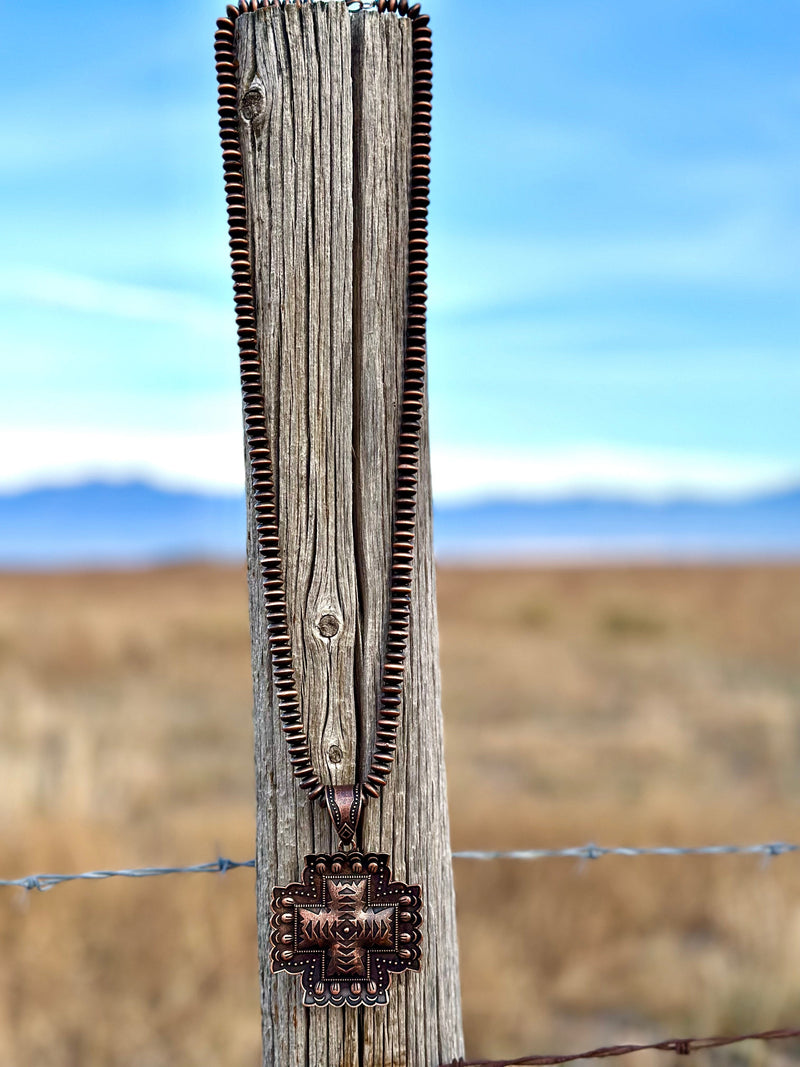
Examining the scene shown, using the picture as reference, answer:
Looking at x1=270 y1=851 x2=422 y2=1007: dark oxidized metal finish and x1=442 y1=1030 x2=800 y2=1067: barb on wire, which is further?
x1=442 y1=1030 x2=800 y2=1067: barb on wire

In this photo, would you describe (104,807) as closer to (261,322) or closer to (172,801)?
(172,801)

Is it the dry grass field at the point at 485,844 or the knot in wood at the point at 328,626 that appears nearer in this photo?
the knot in wood at the point at 328,626

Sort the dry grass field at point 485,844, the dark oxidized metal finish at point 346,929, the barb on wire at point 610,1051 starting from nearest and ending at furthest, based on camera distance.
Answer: the dark oxidized metal finish at point 346,929
the barb on wire at point 610,1051
the dry grass field at point 485,844

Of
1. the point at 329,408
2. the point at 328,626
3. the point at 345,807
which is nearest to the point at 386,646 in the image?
the point at 328,626

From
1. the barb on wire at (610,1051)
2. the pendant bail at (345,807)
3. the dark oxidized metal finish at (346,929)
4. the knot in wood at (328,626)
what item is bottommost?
the barb on wire at (610,1051)

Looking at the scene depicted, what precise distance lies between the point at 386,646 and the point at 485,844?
5.66 meters

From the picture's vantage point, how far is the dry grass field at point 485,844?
4973 mm

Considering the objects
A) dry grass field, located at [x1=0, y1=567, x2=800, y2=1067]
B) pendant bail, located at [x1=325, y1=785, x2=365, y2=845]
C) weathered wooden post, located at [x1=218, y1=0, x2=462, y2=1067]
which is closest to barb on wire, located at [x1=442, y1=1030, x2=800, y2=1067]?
weathered wooden post, located at [x1=218, y1=0, x2=462, y2=1067]

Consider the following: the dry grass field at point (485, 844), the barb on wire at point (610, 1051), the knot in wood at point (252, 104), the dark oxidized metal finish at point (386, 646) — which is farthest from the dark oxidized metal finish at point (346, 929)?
the dry grass field at point (485, 844)

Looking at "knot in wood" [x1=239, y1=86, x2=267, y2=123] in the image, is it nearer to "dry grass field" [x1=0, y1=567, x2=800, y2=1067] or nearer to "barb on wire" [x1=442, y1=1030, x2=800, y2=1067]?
"barb on wire" [x1=442, y1=1030, x2=800, y2=1067]

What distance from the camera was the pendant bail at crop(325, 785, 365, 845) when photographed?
1793mm

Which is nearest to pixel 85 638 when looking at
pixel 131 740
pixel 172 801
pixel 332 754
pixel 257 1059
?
pixel 131 740

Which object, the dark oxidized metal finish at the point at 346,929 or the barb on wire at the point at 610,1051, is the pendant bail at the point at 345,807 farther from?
the barb on wire at the point at 610,1051

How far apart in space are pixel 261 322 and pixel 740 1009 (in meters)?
4.53
